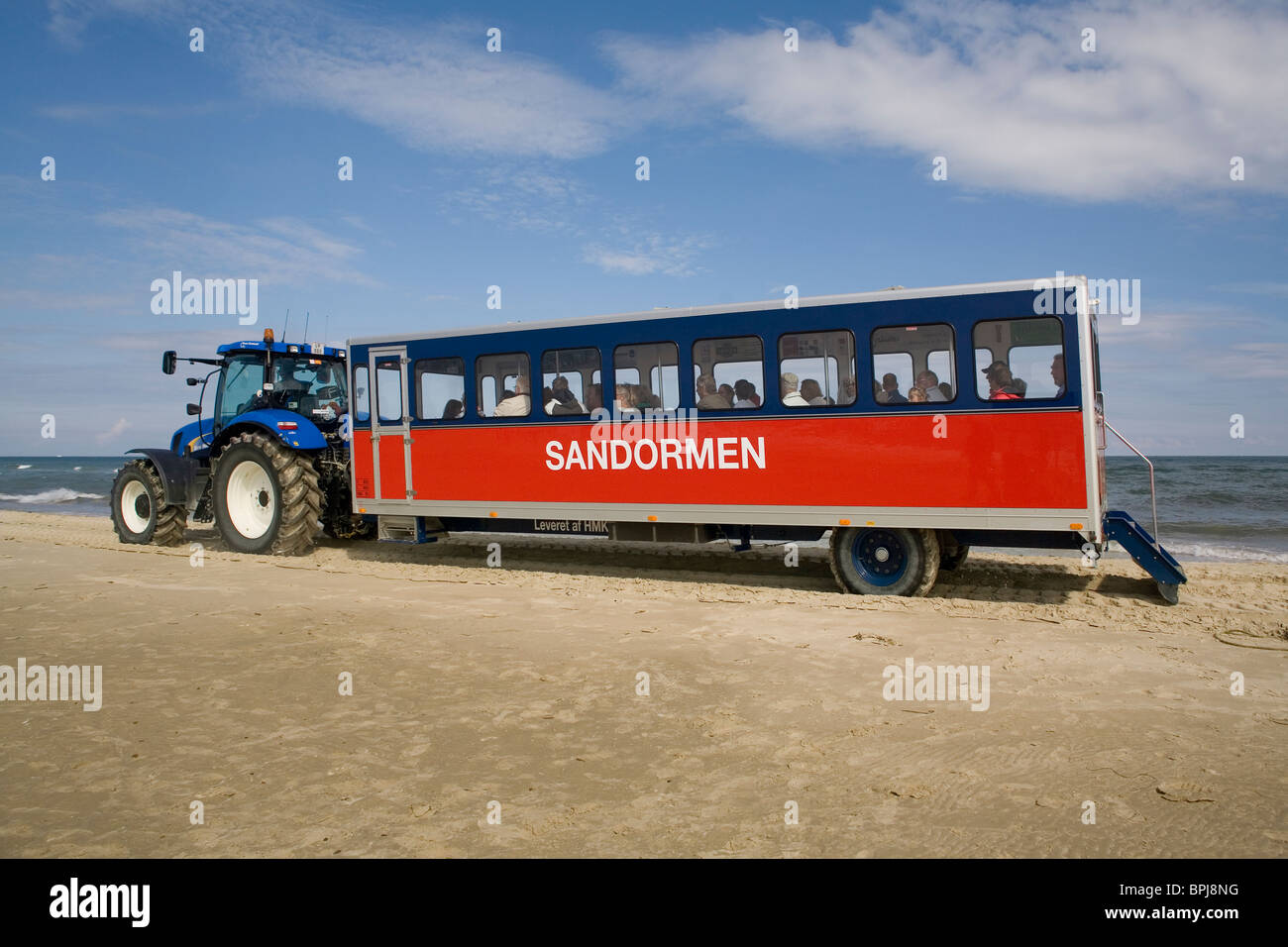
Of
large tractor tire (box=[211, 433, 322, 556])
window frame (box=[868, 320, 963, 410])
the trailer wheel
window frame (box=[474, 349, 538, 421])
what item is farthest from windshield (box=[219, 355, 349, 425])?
window frame (box=[868, 320, 963, 410])

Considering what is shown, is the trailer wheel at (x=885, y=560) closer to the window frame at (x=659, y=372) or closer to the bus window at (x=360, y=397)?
the window frame at (x=659, y=372)

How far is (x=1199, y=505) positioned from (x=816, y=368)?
717 inches

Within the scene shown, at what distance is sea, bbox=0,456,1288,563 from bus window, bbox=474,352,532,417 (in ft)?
33.4

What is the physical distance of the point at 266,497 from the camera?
1273cm

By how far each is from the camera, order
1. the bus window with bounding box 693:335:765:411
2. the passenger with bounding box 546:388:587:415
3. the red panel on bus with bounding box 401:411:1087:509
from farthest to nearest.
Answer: the passenger with bounding box 546:388:587:415 → the bus window with bounding box 693:335:765:411 → the red panel on bus with bounding box 401:411:1087:509

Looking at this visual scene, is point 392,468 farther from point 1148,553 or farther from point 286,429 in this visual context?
point 1148,553

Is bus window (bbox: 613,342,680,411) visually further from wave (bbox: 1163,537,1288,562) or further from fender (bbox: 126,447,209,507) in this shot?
wave (bbox: 1163,537,1288,562)

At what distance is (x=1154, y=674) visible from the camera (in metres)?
5.93

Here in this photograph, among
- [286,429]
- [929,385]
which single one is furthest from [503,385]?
[929,385]

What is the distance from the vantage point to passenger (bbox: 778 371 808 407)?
910 cm
